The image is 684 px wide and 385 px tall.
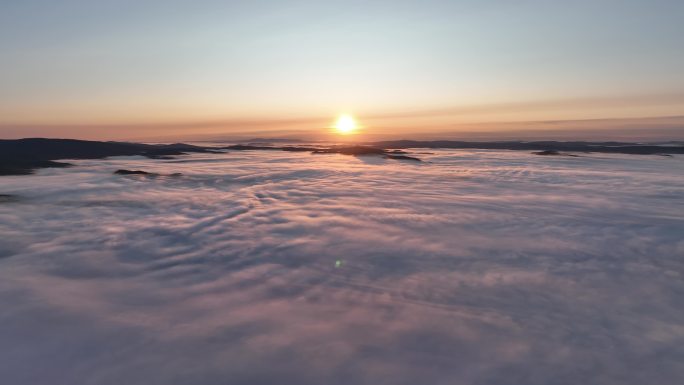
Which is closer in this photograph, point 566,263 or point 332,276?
point 332,276

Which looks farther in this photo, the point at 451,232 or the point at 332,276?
the point at 451,232

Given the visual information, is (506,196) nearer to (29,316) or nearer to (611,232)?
(611,232)

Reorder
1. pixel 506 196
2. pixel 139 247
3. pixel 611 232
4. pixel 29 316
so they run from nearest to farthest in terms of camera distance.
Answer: pixel 29 316 → pixel 139 247 → pixel 611 232 → pixel 506 196

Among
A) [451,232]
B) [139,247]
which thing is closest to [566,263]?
[451,232]

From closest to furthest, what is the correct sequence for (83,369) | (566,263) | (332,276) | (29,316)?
(83,369), (29,316), (332,276), (566,263)

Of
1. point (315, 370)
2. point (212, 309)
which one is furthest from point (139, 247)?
point (315, 370)

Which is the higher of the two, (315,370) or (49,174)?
(49,174)

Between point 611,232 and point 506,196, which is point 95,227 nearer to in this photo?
point 611,232

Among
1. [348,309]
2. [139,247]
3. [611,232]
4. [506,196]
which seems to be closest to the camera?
[348,309]

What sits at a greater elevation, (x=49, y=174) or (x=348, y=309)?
(x=49, y=174)
